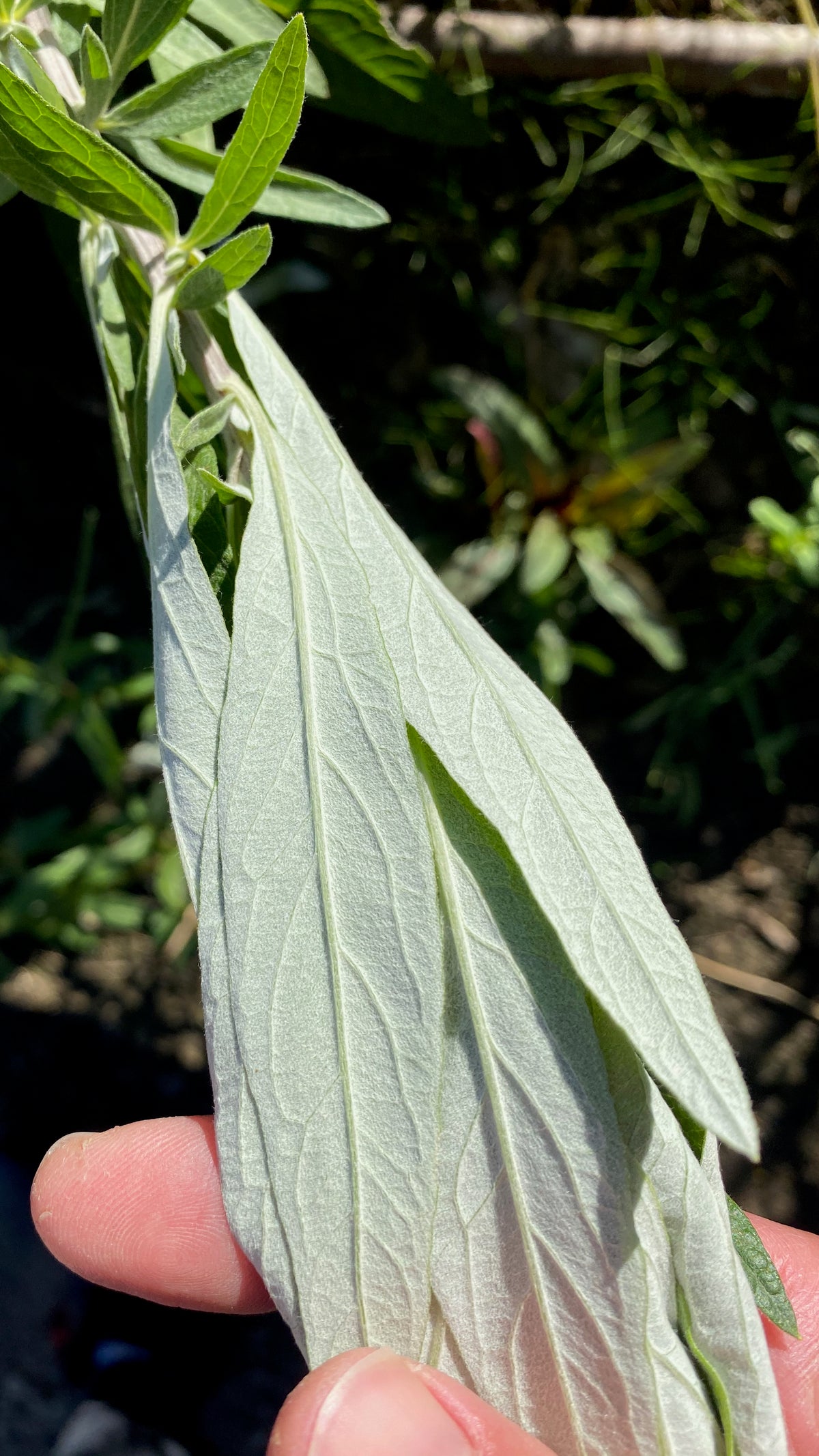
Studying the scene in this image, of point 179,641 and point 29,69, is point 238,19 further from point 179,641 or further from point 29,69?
point 179,641

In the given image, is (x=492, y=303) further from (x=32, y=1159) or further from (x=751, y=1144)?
(x=32, y=1159)

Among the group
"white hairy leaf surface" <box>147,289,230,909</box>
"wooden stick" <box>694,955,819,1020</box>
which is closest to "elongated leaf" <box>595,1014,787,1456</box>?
"white hairy leaf surface" <box>147,289,230,909</box>

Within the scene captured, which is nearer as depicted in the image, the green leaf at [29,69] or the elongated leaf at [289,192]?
the green leaf at [29,69]

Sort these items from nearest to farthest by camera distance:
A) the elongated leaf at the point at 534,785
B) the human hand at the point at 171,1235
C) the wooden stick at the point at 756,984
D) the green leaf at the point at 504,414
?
the elongated leaf at the point at 534,785, the human hand at the point at 171,1235, the green leaf at the point at 504,414, the wooden stick at the point at 756,984

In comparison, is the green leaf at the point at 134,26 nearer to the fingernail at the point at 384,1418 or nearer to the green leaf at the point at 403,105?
the green leaf at the point at 403,105

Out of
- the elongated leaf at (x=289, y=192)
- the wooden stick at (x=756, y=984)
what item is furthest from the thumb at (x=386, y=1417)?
the wooden stick at (x=756, y=984)

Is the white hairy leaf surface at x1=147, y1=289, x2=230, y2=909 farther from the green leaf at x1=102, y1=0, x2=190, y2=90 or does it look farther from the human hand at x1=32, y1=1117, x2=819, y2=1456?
the human hand at x1=32, y1=1117, x2=819, y2=1456

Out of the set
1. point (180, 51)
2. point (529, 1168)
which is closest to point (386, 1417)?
point (529, 1168)
